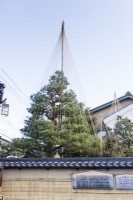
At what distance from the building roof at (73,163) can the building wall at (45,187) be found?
307mm

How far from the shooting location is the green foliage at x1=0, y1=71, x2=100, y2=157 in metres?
20.4

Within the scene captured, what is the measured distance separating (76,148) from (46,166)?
8.20m

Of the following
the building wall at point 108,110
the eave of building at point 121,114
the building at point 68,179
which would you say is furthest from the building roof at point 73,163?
the building wall at point 108,110

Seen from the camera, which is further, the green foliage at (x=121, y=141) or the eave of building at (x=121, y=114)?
the eave of building at (x=121, y=114)

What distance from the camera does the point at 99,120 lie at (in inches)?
1288

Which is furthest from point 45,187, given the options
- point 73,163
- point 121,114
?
point 121,114

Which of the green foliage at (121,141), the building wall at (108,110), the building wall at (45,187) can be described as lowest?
the building wall at (45,187)

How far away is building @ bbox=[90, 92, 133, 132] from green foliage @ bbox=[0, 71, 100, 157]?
30.7 feet

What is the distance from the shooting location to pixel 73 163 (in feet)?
40.5

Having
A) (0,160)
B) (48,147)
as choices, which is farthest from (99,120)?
(0,160)

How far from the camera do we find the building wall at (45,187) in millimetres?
11977

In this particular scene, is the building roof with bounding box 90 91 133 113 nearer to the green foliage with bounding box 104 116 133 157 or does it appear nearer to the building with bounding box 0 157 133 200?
the green foliage with bounding box 104 116 133 157

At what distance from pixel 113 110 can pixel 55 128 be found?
45.8 feet

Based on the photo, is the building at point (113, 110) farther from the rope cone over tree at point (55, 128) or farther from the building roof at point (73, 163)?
the building roof at point (73, 163)
